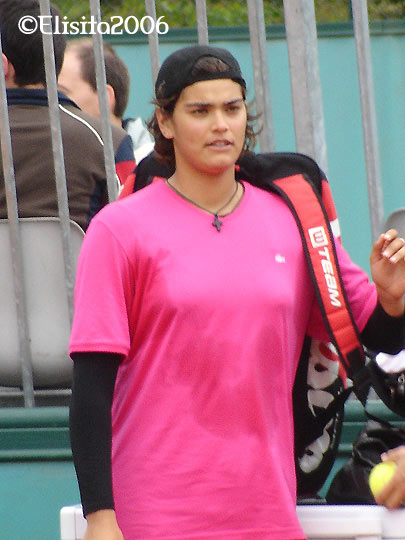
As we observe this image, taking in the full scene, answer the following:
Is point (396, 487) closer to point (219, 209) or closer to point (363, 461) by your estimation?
point (363, 461)

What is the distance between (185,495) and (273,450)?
0.21 meters

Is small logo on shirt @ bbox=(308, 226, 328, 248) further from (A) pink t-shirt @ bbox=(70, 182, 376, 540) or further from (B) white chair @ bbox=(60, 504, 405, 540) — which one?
(B) white chair @ bbox=(60, 504, 405, 540)

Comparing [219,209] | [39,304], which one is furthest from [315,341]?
[39,304]

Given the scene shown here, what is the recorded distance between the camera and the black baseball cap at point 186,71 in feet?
8.13

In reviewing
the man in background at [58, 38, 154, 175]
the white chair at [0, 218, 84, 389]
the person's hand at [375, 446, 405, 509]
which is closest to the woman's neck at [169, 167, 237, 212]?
the person's hand at [375, 446, 405, 509]

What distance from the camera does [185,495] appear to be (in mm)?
2363

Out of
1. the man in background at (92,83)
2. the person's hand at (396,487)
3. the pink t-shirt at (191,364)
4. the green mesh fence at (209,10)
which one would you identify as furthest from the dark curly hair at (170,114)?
the green mesh fence at (209,10)

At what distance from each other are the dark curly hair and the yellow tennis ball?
0.77 metres

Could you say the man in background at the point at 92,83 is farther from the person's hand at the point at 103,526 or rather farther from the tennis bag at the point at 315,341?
the person's hand at the point at 103,526

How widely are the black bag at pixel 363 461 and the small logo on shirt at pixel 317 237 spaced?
1.54 ft

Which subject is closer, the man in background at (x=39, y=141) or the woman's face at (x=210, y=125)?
the woman's face at (x=210, y=125)

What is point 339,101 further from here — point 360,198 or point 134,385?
point 134,385

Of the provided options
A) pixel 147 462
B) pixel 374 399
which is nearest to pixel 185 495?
pixel 147 462

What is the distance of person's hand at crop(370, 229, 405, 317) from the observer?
2408mm
